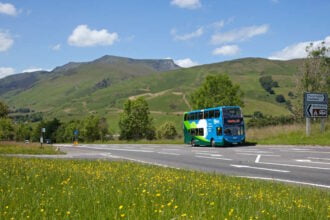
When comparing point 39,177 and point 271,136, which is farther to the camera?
point 271,136

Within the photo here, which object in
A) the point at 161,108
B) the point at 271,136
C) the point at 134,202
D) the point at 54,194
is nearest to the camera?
the point at 134,202

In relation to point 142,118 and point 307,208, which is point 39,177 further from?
point 142,118

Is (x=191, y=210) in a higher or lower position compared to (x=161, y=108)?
lower

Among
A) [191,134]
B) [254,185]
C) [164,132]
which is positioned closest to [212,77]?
[191,134]

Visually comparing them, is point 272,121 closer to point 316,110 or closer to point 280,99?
point 316,110

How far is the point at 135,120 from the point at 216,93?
26.0 meters

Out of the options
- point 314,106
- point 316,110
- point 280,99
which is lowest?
point 316,110

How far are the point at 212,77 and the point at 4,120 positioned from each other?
44.8m

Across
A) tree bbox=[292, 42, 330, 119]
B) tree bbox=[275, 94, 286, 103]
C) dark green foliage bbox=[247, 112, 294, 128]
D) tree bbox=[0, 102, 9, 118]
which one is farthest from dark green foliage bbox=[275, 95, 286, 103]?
tree bbox=[292, 42, 330, 119]

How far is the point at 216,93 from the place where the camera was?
63.4 meters

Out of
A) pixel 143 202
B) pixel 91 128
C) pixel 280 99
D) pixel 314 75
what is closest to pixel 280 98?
pixel 280 99

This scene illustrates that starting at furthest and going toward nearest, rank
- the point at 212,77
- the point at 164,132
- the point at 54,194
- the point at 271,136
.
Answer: the point at 164,132 < the point at 212,77 < the point at 271,136 < the point at 54,194

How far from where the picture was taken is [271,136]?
40500 millimetres

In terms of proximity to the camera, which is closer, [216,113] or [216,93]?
[216,113]
